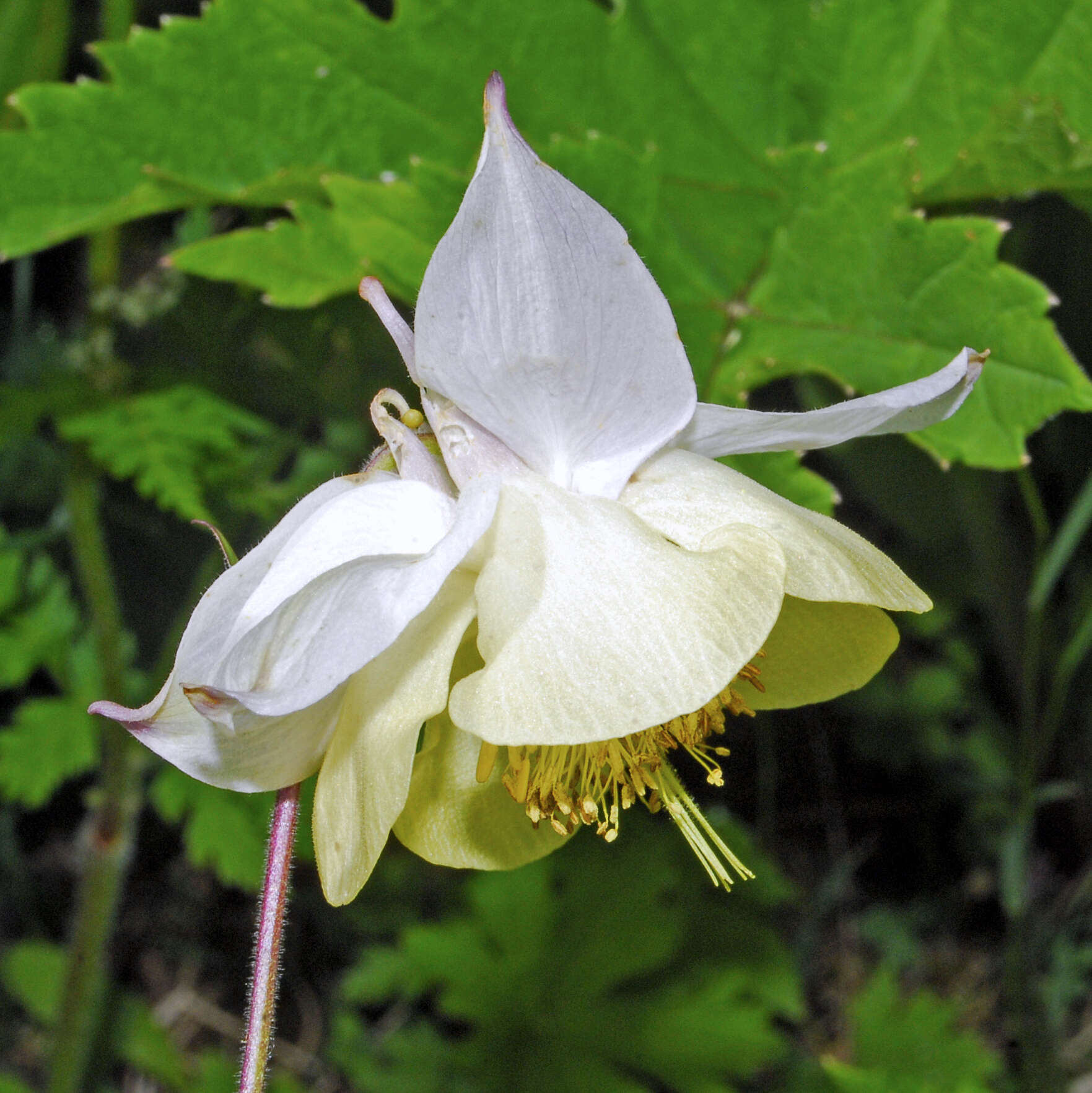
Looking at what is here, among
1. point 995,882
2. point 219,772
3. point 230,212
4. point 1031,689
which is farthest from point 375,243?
point 995,882

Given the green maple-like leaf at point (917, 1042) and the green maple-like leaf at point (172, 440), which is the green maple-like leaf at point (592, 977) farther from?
the green maple-like leaf at point (172, 440)

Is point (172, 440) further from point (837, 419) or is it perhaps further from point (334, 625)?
point (837, 419)

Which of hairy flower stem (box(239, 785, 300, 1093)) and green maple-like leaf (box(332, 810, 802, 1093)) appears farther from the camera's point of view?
green maple-like leaf (box(332, 810, 802, 1093))

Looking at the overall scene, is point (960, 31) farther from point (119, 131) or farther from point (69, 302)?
point (69, 302)

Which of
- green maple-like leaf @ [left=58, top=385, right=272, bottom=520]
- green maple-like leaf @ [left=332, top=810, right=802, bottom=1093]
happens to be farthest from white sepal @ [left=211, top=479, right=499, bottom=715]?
green maple-like leaf @ [left=332, top=810, right=802, bottom=1093]

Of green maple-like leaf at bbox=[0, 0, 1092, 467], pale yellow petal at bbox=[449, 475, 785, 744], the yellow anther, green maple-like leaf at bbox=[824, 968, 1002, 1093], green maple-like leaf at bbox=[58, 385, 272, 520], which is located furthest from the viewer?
green maple-like leaf at bbox=[824, 968, 1002, 1093]

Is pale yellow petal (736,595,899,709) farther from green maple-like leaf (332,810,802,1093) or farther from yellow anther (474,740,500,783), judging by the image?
green maple-like leaf (332,810,802,1093)

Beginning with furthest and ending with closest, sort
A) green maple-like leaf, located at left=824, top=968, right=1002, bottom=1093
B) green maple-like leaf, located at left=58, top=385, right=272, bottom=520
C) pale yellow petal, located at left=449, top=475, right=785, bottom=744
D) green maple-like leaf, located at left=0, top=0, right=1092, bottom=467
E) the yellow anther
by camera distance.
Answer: green maple-like leaf, located at left=824, top=968, right=1002, bottom=1093
green maple-like leaf, located at left=58, top=385, right=272, bottom=520
green maple-like leaf, located at left=0, top=0, right=1092, bottom=467
the yellow anther
pale yellow petal, located at left=449, top=475, right=785, bottom=744

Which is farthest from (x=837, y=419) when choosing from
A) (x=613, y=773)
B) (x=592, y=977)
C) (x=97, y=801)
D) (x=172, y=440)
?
(x=592, y=977)
